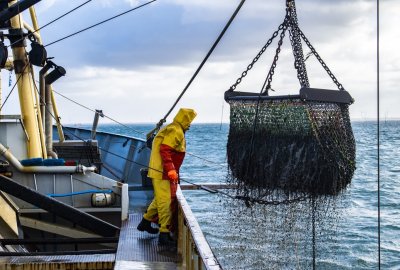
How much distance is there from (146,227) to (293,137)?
2.18 m

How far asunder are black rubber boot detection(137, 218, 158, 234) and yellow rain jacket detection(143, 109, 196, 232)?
1.57ft

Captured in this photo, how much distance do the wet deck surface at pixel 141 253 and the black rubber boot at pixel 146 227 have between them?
2.4 inches

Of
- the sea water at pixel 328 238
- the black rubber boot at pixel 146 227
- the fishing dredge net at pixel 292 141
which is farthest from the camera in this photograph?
the sea water at pixel 328 238

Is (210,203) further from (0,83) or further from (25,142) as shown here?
(25,142)

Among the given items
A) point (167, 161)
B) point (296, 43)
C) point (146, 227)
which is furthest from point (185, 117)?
point (146, 227)

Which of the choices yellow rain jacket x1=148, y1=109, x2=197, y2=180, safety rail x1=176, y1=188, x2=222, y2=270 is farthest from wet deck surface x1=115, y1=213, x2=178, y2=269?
yellow rain jacket x1=148, y1=109, x2=197, y2=180

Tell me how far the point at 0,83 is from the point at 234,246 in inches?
284

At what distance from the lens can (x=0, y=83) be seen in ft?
49.0

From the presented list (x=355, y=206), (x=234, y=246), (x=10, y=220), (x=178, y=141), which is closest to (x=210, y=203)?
(x=355, y=206)

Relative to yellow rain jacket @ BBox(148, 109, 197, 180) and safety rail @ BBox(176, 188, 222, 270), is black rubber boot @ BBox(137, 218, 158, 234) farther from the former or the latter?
yellow rain jacket @ BBox(148, 109, 197, 180)

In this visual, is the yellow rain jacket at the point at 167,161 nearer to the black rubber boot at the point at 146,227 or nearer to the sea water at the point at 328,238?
the black rubber boot at the point at 146,227

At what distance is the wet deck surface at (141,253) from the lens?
696 cm

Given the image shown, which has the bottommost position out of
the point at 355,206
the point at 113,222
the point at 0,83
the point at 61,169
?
the point at 355,206

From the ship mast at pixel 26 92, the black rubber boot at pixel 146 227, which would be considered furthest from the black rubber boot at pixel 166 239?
the ship mast at pixel 26 92
